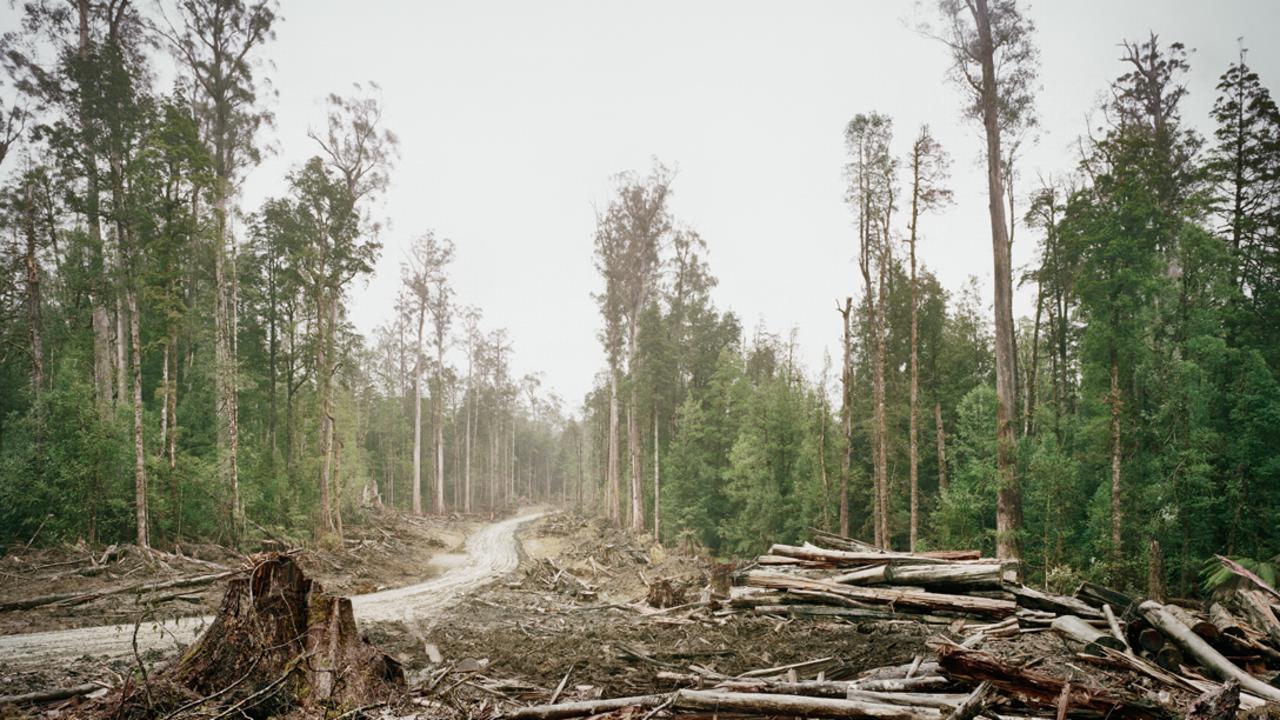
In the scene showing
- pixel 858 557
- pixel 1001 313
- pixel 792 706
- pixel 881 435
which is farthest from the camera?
pixel 881 435

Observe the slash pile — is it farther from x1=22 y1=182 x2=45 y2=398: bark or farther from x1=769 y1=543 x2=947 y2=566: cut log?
x1=22 y1=182 x2=45 y2=398: bark

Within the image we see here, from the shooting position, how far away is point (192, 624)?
9.81 metres

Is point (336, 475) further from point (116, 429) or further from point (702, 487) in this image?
point (702, 487)

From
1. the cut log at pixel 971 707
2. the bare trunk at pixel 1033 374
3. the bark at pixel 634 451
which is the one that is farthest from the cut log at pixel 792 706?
the bare trunk at pixel 1033 374

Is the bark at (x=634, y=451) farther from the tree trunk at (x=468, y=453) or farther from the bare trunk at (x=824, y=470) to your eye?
the tree trunk at (x=468, y=453)

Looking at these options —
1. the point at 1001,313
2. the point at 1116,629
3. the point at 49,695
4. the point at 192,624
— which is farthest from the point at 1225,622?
the point at 192,624

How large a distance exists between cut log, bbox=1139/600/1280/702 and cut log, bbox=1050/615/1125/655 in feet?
2.17

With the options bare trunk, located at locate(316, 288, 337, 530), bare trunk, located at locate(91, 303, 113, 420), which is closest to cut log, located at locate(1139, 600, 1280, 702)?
bare trunk, located at locate(316, 288, 337, 530)

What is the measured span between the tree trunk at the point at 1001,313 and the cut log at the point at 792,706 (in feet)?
36.4

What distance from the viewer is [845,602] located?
9.62m

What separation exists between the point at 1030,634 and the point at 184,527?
2189cm

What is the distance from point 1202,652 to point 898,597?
4.36 m

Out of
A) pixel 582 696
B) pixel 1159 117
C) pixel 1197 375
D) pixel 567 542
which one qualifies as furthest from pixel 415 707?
pixel 1159 117

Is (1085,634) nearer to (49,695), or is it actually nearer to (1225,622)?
(1225,622)
